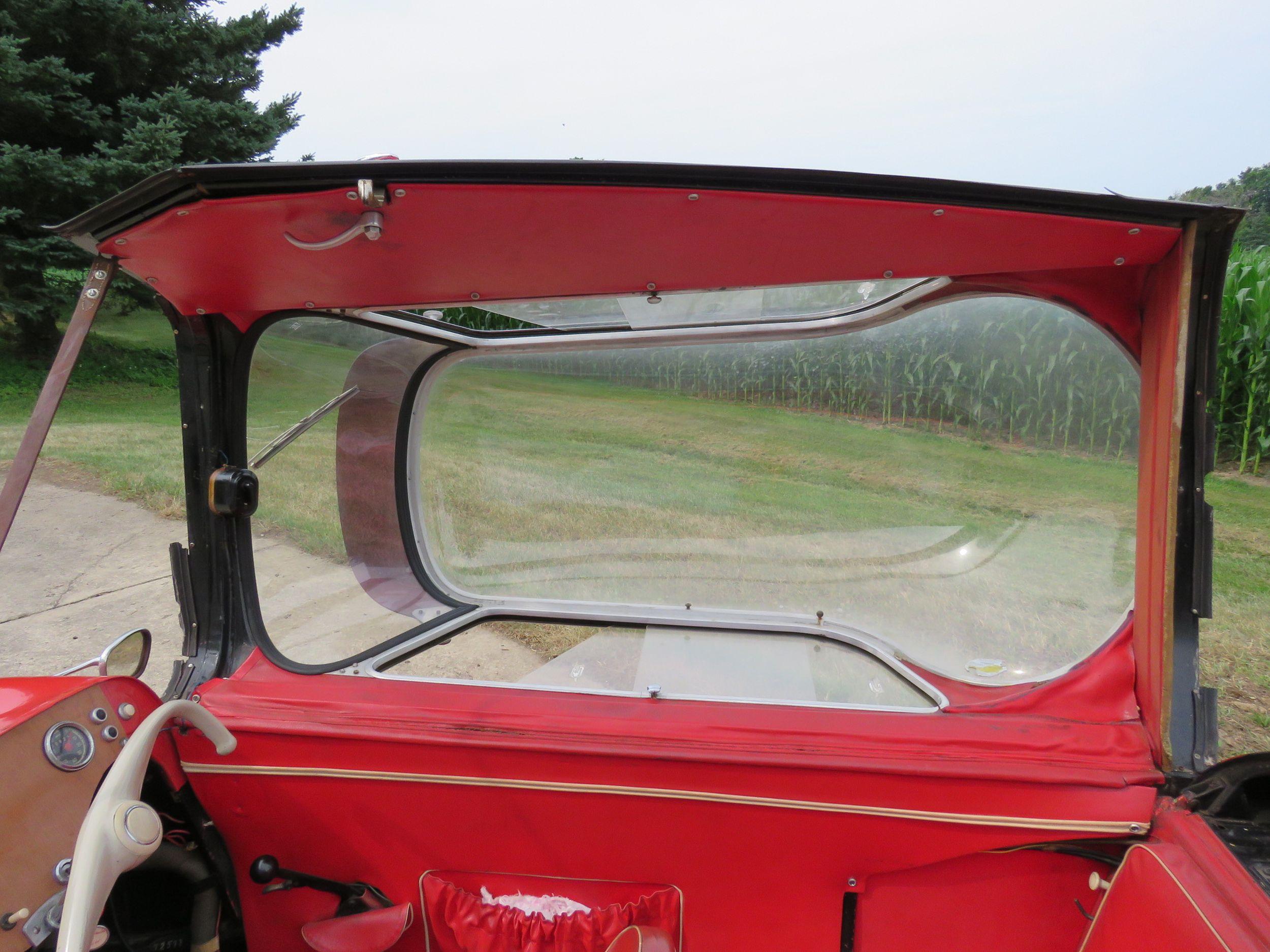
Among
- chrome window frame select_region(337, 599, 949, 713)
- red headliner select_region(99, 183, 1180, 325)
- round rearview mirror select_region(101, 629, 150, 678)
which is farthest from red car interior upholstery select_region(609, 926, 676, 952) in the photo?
red headliner select_region(99, 183, 1180, 325)

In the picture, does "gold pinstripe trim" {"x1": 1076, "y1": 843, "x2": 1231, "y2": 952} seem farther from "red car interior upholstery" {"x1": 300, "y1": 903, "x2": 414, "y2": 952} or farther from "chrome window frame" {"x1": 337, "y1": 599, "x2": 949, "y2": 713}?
"red car interior upholstery" {"x1": 300, "y1": 903, "x2": 414, "y2": 952}

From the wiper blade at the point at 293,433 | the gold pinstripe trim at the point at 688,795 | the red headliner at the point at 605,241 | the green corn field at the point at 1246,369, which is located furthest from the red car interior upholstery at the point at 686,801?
the green corn field at the point at 1246,369

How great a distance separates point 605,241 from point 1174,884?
1.53m

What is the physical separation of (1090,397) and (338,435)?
214 centimetres

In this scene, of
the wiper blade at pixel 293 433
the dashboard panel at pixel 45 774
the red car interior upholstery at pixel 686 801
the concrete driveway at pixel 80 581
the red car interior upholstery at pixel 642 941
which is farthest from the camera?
the concrete driveway at pixel 80 581

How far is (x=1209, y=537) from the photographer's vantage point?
1.37m

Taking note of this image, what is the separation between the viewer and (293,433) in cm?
225

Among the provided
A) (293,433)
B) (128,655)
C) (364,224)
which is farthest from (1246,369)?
(128,655)

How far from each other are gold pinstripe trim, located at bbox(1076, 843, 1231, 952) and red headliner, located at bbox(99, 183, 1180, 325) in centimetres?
108

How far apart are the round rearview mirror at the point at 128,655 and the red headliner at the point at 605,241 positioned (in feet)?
2.88

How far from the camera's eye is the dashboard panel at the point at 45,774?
1217 millimetres

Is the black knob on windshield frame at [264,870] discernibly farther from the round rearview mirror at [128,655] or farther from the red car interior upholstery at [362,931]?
the round rearview mirror at [128,655]

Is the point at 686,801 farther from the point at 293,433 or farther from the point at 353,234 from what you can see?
the point at 293,433

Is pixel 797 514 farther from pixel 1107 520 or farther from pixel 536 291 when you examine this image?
pixel 536 291
